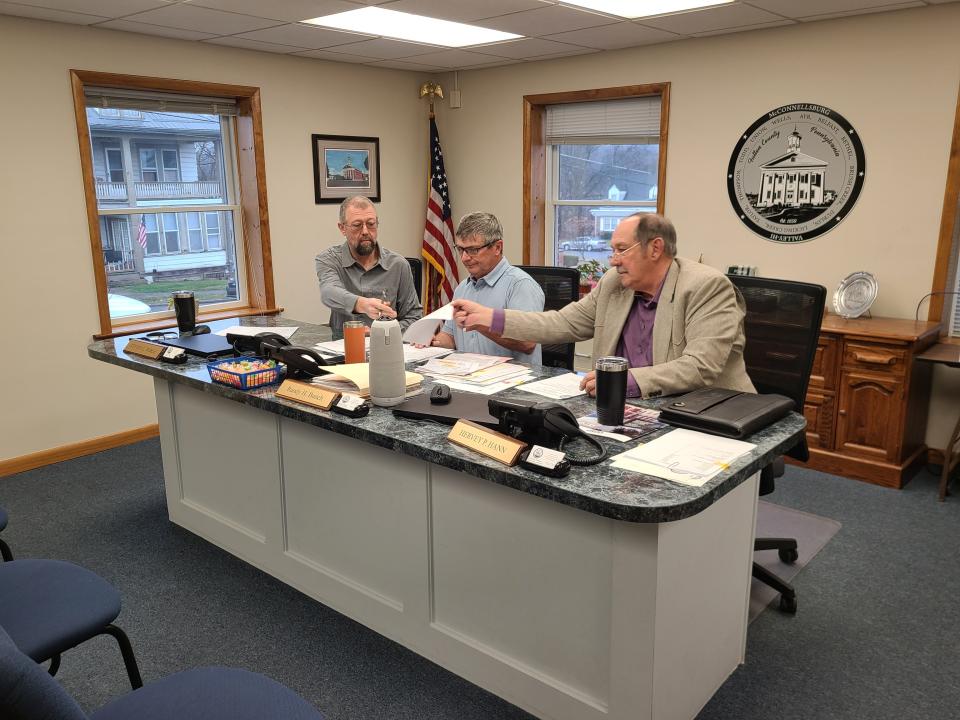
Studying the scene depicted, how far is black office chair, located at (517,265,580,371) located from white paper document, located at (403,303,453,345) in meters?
0.67

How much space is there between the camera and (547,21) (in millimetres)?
3988

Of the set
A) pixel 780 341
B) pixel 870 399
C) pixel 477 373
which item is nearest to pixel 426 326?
pixel 477 373

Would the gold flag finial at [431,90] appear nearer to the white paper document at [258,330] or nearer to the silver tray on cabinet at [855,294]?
the white paper document at [258,330]

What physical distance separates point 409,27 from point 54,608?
138 inches

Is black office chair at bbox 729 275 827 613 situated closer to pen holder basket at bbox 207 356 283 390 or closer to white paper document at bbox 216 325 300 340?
pen holder basket at bbox 207 356 283 390

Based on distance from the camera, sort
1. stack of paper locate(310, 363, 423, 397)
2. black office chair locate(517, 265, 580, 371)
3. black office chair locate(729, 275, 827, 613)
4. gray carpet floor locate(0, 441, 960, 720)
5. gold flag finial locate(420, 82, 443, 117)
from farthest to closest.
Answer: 1. gold flag finial locate(420, 82, 443, 117)
2. black office chair locate(517, 265, 580, 371)
3. black office chair locate(729, 275, 827, 613)
4. stack of paper locate(310, 363, 423, 397)
5. gray carpet floor locate(0, 441, 960, 720)

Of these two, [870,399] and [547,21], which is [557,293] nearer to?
[547,21]

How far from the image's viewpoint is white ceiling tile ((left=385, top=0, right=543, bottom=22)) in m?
3.56

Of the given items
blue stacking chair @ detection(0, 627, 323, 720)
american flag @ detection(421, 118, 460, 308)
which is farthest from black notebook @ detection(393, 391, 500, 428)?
american flag @ detection(421, 118, 460, 308)

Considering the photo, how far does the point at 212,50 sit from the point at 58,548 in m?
3.07

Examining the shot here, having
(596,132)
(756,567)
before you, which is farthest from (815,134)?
(756,567)

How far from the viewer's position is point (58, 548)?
3170mm

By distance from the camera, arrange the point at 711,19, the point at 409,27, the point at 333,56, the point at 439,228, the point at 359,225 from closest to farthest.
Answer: the point at 359,225, the point at 711,19, the point at 409,27, the point at 333,56, the point at 439,228

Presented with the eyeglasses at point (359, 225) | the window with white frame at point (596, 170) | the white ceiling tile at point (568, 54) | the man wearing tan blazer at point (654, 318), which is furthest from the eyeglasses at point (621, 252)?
the white ceiling tile at point (568, 54)
